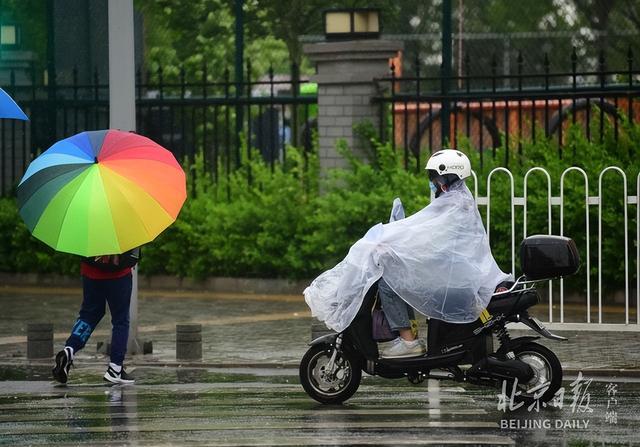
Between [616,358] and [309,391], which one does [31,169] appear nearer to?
[309,391]

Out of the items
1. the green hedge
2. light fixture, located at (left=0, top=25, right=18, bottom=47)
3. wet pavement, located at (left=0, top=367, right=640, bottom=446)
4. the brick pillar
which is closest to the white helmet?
wet pavement, located at (left=0, top=367, right=640, bottom=446)

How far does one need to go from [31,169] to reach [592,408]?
458 centimetres

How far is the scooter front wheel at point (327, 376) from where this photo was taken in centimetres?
1080

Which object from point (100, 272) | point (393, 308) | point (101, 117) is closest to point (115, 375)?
point (100, 272)

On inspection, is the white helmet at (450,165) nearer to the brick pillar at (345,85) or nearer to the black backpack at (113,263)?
the black backpack at (113,263)

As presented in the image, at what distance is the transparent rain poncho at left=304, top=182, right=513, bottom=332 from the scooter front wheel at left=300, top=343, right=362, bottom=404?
263mm

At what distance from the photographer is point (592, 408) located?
10562mm

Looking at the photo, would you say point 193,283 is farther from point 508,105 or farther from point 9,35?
point 9,35

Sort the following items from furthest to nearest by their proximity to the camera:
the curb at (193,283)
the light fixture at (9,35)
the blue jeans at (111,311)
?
the light fixture at (9,35) → the curb at (193,283) → the blue jeans at (111,311)

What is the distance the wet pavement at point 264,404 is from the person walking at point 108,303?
18 centimetres

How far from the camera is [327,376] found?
10844mm

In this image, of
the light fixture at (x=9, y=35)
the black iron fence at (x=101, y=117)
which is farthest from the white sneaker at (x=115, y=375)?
A: the light fixture at (x=9, y=35)

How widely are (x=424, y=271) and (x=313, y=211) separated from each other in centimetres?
789

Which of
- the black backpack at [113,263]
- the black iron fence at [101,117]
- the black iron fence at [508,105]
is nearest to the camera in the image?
the black backpack at [113,263]
